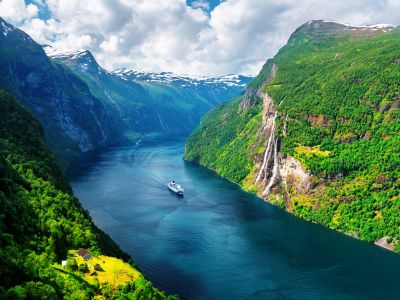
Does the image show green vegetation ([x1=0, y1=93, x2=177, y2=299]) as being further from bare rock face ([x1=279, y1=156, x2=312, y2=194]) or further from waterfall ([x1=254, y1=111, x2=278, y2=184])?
waterfall ([x1=254, y1=111, x2=278, y2=184])

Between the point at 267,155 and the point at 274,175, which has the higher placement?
the point at 267,155

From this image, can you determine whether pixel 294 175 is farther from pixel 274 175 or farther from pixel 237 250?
pixel 237 250

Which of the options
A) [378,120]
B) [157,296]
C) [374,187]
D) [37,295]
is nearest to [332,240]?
[374,187]

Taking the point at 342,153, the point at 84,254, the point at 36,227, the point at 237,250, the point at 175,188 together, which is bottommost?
the point at 237,250

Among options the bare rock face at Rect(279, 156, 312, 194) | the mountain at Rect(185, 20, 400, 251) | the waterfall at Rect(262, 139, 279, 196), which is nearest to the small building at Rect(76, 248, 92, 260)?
the mountain at Rect(185, 20, 400, 251)

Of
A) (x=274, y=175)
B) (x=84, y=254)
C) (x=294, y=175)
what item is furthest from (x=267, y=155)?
(x=84, y=254)

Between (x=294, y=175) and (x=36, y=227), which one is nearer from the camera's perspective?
(x=36, y=227)

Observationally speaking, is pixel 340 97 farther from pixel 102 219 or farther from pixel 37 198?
pixel 37 198
